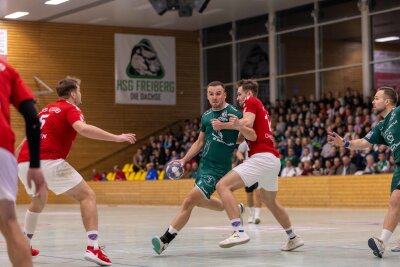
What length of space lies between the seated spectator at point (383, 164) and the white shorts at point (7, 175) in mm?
18866

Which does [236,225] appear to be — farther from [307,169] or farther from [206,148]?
[307,169]

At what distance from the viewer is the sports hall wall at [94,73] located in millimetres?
35438

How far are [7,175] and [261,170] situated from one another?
5.07 meters

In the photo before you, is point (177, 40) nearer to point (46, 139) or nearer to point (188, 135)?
Result: point (188, 135)

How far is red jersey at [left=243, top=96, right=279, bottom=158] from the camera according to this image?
9.97 metres

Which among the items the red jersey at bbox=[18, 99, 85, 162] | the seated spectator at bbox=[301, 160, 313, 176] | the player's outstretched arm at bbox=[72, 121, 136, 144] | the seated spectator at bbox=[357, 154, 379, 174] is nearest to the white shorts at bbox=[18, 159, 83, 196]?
the red jersey at bbox=[18, 99, 85, 162]

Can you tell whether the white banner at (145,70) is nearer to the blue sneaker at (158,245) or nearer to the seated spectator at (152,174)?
the seated spectator at (152,174)

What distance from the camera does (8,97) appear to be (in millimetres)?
5391

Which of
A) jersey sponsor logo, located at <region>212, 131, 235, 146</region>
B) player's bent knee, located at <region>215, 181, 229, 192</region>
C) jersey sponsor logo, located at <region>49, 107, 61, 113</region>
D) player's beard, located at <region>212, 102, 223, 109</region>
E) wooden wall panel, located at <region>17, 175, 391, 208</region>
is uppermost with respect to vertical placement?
player's beard, located at <region>212, 102, 223, 109</region>

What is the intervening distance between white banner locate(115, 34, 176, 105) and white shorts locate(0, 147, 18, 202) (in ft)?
104

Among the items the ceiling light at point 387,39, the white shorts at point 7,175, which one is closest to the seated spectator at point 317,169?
the ceiling light at point 387,39

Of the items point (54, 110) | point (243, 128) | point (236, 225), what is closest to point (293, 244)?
point (236, 225)

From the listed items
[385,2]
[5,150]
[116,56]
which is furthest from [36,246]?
[116,56]

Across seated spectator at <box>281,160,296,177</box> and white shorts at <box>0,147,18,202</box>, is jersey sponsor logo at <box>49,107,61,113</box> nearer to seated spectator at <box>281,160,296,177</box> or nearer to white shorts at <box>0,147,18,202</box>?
white shorts at <box>0,147,18,202</box>
